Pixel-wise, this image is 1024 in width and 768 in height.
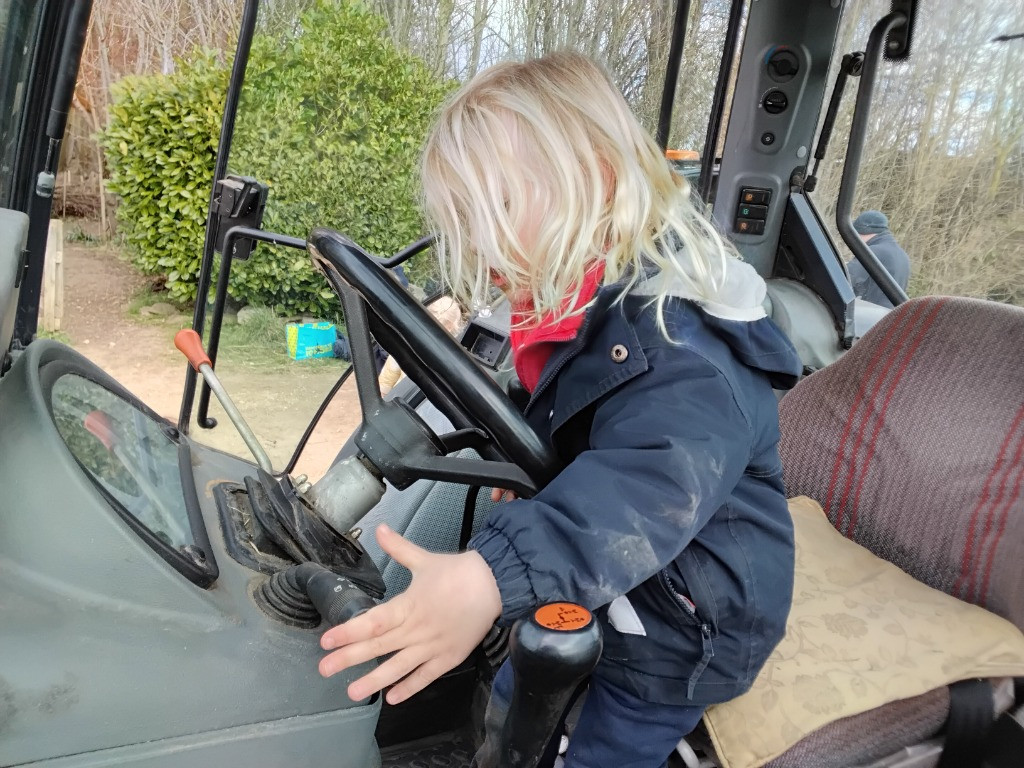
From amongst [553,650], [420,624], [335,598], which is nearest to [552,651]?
[553,650]

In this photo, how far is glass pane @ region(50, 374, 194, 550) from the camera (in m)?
0.85

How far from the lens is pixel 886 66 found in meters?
2.02

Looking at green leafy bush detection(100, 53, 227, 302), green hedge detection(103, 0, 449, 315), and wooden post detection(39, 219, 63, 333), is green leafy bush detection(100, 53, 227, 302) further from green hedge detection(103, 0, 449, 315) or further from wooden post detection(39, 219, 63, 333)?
wooden post detection(39, 219, 63, 333)

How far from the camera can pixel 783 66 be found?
2324 millimetres

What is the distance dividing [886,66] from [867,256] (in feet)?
1.65

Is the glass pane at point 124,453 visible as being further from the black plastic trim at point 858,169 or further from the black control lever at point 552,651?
the black plastic trim at point 858,169

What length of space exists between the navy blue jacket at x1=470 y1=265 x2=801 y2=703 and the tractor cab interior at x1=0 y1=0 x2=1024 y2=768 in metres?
0.08

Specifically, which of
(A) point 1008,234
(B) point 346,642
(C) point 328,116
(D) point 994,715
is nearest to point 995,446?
(D) point 994,715

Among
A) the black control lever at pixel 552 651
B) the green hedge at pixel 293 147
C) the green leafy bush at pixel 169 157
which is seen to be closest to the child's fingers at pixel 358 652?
the black control lever at pixel 552 651

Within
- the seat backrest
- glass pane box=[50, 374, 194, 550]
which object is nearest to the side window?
the seat backrest

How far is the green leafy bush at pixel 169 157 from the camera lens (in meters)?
4.79

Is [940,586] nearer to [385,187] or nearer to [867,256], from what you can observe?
[867,256]

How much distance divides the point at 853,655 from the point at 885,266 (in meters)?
1.40

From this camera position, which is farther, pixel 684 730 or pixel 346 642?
pixel 684 730
